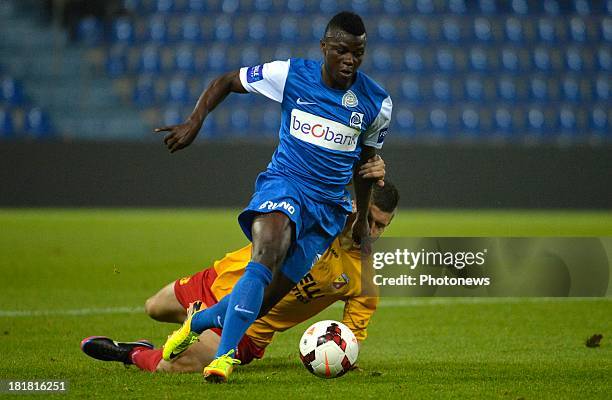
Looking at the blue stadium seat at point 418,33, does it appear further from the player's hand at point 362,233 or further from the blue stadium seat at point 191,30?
the player's hand at point 362,233

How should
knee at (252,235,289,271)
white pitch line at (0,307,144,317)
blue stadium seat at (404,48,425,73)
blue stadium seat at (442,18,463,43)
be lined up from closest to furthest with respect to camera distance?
knee at (252,235,289,271) → white pitch line at (0,307,144,317) → blue stadium seat at (404,48,425,73) → blue stadium seat at (442,18,463,43)

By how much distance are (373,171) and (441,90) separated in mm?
13861

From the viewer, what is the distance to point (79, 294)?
8781 millimetres

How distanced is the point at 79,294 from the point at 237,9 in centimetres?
1153

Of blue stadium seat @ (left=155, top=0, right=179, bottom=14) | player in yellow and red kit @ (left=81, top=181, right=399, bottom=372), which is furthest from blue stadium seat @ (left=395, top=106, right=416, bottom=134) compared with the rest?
player in yellow and red kit @ (left=81, top=181, right=399, bottom=372)

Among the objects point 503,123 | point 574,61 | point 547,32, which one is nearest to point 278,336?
point 503,123

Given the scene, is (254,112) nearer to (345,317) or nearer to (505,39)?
(505,39)

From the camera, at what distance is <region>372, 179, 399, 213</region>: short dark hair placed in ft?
18.2

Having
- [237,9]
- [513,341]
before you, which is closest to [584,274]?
A: [513,341]

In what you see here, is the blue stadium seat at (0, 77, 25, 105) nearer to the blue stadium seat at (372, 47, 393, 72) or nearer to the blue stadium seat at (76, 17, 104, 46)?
the blue stadium seat at (76, 17, 104, 46)

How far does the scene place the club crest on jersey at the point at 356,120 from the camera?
5.04 m

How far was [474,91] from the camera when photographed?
18.7 metres

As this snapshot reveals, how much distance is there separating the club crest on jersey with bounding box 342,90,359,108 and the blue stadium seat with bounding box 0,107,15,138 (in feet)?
44.8

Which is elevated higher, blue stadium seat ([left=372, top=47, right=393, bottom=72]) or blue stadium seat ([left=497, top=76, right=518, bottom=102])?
blue stadium seat ([left=372, top=47, right=393, bottom=72])
